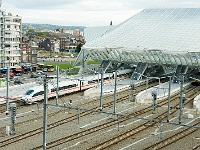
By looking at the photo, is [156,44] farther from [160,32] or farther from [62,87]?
[62,87]

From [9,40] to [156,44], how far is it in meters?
25.2

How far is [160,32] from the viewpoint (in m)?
51.1

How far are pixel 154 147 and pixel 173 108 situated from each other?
37.2 ft

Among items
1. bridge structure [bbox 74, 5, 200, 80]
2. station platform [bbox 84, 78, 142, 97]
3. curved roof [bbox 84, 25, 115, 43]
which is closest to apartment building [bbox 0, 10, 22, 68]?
curved roof [bbox 84, 25, 115, 43]

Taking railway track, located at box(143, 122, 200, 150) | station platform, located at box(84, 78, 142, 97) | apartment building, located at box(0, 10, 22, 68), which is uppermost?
apartment building, located at box(0, 10, 22, 68)

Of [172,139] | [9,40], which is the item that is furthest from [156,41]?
[172,139]

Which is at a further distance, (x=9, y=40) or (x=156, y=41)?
(x=9, y=40)

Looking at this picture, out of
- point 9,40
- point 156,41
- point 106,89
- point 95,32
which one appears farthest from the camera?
point 95,32

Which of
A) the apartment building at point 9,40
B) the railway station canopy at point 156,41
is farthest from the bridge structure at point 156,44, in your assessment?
the apartment building at point 9,40

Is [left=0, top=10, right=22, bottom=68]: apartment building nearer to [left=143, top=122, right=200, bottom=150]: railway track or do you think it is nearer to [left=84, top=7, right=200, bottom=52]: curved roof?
[left=84, top=7, right=200, bottom=52]: curved roof

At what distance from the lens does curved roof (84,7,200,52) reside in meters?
46.4

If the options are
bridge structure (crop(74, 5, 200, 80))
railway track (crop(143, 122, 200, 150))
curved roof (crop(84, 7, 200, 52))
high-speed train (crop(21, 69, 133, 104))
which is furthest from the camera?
curved roof (crop(84, 7, 200, 52))

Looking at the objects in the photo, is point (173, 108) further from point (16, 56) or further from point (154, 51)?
point (16, 56)

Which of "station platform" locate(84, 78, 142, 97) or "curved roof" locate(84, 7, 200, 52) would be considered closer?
"station platform" locate(84, 78, 142, 97)
